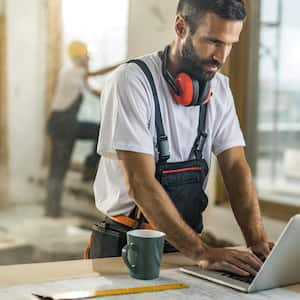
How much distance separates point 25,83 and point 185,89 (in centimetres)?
255

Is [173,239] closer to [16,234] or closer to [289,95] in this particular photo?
[289,95]

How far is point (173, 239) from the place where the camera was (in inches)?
62.1

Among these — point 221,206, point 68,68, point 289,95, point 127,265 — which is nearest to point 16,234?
point 68,68

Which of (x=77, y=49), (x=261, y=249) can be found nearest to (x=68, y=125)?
(x=77, y=49)

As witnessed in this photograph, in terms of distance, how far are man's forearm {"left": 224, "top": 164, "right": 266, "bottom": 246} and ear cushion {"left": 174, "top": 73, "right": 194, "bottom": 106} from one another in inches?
11.0

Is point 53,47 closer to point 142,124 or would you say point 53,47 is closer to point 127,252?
point 142,124

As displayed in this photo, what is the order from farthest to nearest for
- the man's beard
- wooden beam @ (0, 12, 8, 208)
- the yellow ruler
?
wooden beam @ (0, 12, 8, 208), the man's beard, the yellow ruler

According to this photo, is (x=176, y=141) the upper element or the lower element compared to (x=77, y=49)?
lower

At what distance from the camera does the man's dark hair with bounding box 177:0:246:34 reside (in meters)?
1.67

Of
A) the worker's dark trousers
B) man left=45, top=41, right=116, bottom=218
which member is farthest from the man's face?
the worker's dark trousers

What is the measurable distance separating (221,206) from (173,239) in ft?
5.61

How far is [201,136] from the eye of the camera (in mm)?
1789

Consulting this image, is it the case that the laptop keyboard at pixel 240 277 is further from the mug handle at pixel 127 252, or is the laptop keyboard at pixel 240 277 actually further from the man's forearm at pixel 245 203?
the man's forearm at pixel 245 203

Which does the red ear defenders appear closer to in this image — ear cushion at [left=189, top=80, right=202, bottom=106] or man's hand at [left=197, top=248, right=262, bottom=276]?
ear cushion at [left=189, top=80, right=202, bottom=106]
